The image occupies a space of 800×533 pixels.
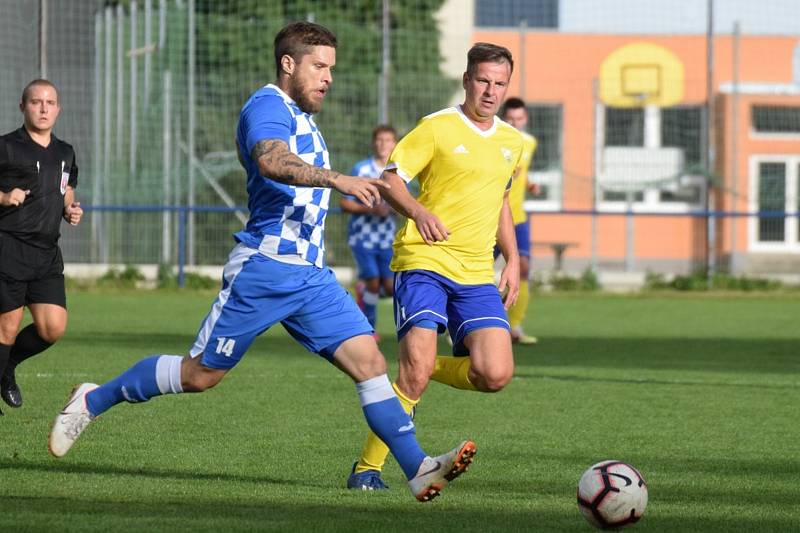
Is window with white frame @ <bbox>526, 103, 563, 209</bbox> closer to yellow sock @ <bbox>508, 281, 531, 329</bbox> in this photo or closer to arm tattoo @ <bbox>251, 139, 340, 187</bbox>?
yellow sock @ <bbox>508, 281, 531, 329</bbox>

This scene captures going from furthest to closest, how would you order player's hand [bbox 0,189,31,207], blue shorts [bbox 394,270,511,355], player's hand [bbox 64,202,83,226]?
player's hand [bbox 64,202,83,226] < player's hand [bbox 0,189,31,207] < blue shorts [bbox 394,270,511,355]

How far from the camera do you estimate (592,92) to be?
77.3ft

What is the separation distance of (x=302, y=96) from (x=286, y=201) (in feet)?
1.48

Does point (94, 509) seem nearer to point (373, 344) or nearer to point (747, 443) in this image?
point (373, 344)

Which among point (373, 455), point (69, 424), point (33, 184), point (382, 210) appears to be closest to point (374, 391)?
point (373, 455)

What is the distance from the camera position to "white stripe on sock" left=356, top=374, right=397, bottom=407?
5.97m

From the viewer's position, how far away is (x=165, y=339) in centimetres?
1398

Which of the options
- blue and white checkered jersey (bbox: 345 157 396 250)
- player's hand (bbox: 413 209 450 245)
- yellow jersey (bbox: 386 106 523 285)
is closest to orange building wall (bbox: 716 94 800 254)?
blue and white checkered jersey (bbox: 345 157 396 250)

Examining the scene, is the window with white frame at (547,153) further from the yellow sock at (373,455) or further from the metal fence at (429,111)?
the yellow sock at (373,455)

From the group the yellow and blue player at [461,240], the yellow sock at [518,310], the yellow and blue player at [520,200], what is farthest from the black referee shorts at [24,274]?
the yellow sock at [518,310]

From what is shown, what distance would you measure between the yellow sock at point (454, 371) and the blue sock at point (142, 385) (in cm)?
150

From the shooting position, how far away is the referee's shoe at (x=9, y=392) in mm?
8461

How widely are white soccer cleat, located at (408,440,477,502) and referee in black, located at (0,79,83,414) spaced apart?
344cm

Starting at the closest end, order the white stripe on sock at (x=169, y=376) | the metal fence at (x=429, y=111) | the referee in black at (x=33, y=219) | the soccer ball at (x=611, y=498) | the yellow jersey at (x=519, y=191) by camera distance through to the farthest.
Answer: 1. the soccer ball at (x=611, y=498)
2. the white stripe on sock at (x=169, y=376)
3. the referee in black at (x=33, y=219)
4. the yellow jersey at (x=519, y=191)
5. the metal fence at (x=429, y=111)
